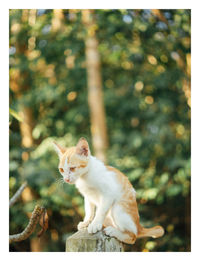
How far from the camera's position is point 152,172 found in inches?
139

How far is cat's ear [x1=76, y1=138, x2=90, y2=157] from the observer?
1.45 meters

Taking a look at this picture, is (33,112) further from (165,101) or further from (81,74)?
(165,101)

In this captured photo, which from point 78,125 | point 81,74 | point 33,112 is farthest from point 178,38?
point 33,112

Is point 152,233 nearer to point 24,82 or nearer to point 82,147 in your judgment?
A: point 82,147

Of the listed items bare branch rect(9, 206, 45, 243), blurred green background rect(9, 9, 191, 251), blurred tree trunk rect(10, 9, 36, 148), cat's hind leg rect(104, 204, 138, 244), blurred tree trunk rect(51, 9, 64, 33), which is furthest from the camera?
blurred tree trunk rect(10, 9, 36, 148)

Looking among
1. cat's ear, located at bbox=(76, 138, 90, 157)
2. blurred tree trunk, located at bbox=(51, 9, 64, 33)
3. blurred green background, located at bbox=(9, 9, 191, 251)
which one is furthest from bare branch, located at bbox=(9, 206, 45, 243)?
blurred tree trunk, located at bbox=(51, 9, 64, 33)

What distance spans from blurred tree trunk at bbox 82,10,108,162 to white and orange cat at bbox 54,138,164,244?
1.91 metres

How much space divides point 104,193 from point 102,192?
1 cm

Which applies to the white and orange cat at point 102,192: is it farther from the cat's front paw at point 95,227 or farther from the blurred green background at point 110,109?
the blurred green background at point 110,109

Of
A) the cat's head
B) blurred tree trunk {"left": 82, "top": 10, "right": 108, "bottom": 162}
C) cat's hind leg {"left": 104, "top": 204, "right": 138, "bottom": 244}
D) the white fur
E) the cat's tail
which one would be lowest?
the cat's tail

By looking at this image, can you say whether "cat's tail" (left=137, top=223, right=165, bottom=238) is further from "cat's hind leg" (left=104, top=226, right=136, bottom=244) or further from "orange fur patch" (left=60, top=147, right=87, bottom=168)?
"orange fur patch" (left=60, top=147, right=87, bottom=168)

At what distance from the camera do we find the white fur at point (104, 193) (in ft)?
4.94

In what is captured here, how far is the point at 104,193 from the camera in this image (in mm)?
1515

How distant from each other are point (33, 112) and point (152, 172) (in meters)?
1.69
